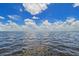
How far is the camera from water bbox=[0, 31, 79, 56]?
148cm

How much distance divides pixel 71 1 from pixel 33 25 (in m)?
0.42

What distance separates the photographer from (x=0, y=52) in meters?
1.48

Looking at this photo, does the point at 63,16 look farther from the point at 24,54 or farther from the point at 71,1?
the point at 24,54

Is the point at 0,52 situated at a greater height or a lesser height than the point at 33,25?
lesser

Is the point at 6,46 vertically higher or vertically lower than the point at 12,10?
lower

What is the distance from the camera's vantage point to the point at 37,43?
1.49 m

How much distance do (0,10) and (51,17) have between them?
0.48 m

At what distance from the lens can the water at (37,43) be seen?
1482 millimetres

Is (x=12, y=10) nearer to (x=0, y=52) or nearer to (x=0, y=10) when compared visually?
(x=0, y=10)

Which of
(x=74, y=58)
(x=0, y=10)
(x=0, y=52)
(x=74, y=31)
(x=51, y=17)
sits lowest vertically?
(x=74, y=58)

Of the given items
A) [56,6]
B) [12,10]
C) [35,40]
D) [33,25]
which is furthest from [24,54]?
[56,6]

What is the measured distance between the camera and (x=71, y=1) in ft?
4.93

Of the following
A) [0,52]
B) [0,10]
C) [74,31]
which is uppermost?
[0,10]

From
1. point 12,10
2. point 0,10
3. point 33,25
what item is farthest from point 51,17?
point 0,10
